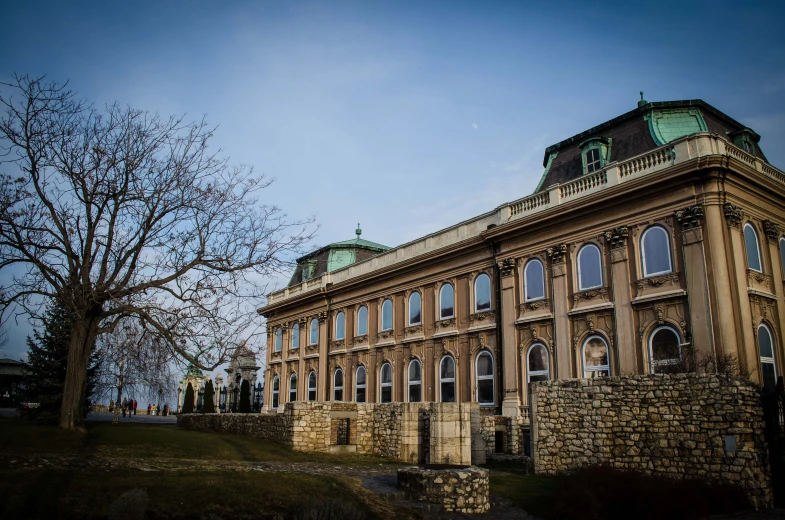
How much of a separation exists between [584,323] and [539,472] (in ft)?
29.4

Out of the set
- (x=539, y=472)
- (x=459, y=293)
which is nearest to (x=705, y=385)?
(x=539, y=472)

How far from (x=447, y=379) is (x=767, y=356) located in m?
14.2

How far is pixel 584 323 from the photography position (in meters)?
24.1

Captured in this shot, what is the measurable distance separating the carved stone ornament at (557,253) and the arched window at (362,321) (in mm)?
Result: 14577

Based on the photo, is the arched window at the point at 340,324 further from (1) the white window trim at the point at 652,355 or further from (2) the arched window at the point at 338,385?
(1) the white window trim at the point at 652,355

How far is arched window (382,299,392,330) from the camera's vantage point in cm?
3534

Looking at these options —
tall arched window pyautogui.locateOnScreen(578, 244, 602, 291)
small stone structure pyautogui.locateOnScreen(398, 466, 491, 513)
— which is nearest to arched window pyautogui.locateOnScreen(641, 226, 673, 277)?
tall arched window pyautogui.locateOnScreen(578, 244, 602, 291)

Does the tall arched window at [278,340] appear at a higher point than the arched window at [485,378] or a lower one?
higher

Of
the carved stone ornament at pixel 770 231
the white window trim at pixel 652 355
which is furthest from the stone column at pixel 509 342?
the carved stone ornament at pixel 770 231

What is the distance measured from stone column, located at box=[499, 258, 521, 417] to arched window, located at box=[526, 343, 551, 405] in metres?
0.54

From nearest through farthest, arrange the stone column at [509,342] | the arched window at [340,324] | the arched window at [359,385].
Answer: the stone column at [509,342] < the arched window at [359,385] < the arched window at [340,324]

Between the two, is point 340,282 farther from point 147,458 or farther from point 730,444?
point 730,444

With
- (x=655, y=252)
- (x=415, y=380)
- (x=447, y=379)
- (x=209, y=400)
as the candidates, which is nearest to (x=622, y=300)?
(x=655, y=252)

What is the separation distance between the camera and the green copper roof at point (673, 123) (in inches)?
961
